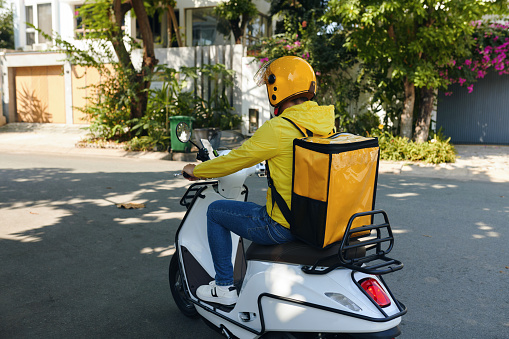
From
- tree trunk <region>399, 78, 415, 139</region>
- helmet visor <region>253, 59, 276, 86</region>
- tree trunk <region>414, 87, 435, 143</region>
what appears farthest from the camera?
tree trunk <region>414, 87, 435, 143</region>

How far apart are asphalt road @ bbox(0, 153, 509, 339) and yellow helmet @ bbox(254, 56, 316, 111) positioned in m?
1.74

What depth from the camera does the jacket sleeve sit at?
2.56 m

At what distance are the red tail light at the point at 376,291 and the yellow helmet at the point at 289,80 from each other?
1.14 m

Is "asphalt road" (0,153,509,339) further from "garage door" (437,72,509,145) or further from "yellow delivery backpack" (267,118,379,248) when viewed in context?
"garage door" (437,72,509,145)

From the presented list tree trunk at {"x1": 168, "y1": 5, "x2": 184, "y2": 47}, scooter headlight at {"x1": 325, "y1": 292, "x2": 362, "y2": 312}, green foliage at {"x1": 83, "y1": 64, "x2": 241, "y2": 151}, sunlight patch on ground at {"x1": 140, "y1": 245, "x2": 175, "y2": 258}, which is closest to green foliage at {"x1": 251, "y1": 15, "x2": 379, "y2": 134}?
green foliage at {"x1": 83, "y1": 64, "x2": 241, "y2": 151}

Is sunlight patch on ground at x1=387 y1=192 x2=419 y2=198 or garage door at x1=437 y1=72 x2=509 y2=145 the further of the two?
garage door at x1=437 y1=72 x2=509 y2=145

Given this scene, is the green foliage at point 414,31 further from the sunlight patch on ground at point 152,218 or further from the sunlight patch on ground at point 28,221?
the sunlight patch on ground at point 28,221

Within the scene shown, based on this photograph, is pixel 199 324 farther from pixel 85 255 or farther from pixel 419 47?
pixel 419 47

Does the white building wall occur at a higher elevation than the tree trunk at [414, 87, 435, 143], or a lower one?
higher

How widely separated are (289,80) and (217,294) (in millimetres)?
1425

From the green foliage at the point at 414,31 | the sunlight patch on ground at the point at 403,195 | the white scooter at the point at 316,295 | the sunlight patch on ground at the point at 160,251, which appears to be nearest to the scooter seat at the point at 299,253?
the white scooter at the point at 316,295

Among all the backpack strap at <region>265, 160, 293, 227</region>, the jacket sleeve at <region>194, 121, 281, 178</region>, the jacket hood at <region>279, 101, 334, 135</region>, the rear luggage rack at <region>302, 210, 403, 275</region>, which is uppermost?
the jacket hood at <region>279, 101, 334, 135</region>

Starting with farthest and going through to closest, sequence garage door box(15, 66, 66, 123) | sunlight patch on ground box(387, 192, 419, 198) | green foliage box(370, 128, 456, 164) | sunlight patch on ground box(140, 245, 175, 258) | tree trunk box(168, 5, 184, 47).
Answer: garage door box(15, 66, 66, 123) → tree trunk box(168, 5, 184, 47) → green foliage box(370, 128, 456, 164) → sunlight patch on ground box(387, 192, 419, 198) → sunlight patch on ground box(140, 245, 175, 258)

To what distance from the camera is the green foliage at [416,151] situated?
36.3 ft
